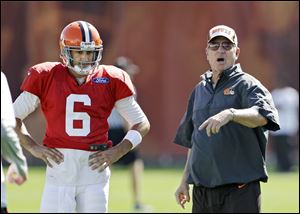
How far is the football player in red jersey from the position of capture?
256 inches

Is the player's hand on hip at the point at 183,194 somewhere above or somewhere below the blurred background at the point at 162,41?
below

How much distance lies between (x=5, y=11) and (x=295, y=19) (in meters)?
6.42

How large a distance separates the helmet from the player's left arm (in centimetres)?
36

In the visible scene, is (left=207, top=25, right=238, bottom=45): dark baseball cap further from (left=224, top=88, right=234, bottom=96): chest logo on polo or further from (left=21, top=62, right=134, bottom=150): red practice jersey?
(left=21, top=62, right=134, bottom=150): red practice jersey

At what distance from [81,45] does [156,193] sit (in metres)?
7.78

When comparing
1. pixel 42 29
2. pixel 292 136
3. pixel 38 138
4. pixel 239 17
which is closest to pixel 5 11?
pixel 42 29

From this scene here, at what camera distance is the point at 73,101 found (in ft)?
21.5

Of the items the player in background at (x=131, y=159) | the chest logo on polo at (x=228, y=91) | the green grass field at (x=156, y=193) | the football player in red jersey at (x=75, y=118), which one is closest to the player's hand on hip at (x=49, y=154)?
the football player in red jersey at (x=75, y=118)

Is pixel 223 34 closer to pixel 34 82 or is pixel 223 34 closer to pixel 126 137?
pixel 126 137

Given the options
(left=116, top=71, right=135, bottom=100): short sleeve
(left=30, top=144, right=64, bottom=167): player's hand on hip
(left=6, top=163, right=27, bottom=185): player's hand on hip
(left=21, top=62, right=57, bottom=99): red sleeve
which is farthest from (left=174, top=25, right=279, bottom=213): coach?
(left=6, top=163, right=27, bottom=185): player's hand on hip

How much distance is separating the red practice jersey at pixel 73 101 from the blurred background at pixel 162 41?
13.8 metres

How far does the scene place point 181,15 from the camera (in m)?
20.7

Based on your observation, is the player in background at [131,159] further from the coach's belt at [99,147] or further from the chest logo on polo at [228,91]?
the chest logo on polo at [228,91]

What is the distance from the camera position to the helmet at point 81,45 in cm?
657
